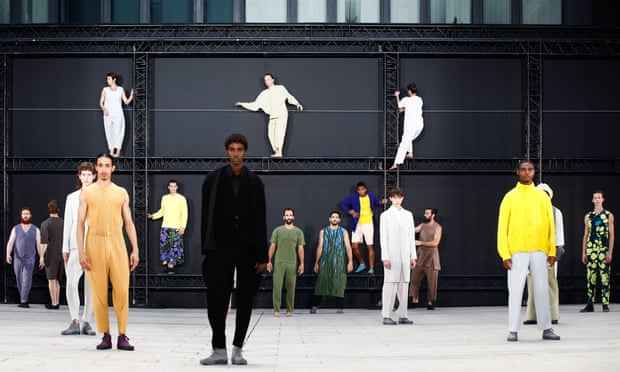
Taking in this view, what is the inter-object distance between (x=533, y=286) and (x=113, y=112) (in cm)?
1200

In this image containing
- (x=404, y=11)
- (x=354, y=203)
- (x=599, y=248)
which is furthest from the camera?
(x=404, y=11)

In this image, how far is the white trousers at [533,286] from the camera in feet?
38.9

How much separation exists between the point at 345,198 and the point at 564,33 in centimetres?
594

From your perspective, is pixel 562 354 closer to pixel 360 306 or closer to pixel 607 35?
pixel 360 306

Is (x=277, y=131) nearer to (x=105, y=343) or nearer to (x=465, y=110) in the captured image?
(x=465, y=110)

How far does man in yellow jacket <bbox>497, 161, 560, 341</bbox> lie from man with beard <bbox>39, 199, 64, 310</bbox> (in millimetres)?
10293

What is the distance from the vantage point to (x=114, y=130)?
2144 cm

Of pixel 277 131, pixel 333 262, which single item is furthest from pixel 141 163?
pixel 333 262

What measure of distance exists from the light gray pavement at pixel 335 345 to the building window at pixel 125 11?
23.6 ft

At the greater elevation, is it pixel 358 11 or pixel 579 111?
pixel 358 11

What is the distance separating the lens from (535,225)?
11.8 metres

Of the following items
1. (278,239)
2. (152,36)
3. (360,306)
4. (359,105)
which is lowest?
(360,306)

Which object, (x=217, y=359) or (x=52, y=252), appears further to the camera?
(x=52, y=252)

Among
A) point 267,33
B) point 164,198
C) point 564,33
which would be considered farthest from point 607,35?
point 164,198
